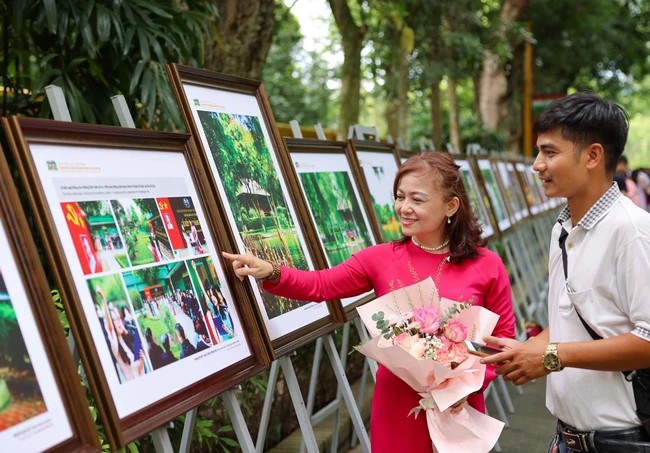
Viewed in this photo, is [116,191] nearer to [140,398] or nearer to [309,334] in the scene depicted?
[140,398]

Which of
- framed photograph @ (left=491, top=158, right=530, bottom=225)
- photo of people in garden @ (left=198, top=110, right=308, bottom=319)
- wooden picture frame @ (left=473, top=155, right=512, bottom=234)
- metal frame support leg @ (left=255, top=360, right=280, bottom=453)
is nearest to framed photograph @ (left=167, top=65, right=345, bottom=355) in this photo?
photo of people in garden @ (left=198, top=110, right=308, bottom=319)

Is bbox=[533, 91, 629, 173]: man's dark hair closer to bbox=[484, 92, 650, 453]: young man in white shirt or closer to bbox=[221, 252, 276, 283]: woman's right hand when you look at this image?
bbox=[484, 92, 650, 453]: young man in white shirt

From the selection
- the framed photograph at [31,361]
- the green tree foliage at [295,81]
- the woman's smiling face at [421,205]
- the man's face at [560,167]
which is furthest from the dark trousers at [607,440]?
the green tree foliage at [295,81]

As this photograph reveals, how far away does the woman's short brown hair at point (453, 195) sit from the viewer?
330 cm

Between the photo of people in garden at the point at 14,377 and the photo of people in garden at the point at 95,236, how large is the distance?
0.32 metres

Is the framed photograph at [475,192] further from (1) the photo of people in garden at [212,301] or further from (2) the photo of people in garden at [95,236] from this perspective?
(2) the photo of people in garden at [95,236]

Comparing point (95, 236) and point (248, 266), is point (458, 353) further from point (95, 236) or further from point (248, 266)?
point (95, 236)

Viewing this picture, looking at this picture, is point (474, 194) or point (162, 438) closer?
point (162, 438)

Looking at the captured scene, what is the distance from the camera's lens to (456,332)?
2.93m

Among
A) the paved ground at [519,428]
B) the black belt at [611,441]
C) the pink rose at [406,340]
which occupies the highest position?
the pink rose at [406,340]

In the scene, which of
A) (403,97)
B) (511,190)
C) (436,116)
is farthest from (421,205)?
(436,116)

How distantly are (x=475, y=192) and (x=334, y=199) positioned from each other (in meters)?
3.73

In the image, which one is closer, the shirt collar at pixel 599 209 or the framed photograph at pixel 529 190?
the shirt collar at pixel 599 209

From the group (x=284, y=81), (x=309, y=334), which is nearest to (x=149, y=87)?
(x=309, y=334)
